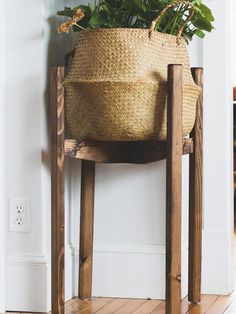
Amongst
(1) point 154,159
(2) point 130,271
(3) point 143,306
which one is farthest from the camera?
(2) point 130,271

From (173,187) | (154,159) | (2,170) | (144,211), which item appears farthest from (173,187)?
(2,170)

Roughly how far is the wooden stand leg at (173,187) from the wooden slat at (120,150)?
136mm

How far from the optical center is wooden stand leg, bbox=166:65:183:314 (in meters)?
2.03

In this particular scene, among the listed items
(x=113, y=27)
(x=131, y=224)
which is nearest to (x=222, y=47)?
(x=113, y=27)

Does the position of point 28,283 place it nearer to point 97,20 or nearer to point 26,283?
point 26,283

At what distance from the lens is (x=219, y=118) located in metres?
2.53

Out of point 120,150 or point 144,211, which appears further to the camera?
point 144,211

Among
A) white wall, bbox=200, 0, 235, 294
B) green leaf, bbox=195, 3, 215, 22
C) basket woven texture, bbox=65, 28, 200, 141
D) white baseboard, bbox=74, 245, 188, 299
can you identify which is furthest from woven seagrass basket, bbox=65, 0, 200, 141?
white baseboard, bbox=74, 245, 188, 299

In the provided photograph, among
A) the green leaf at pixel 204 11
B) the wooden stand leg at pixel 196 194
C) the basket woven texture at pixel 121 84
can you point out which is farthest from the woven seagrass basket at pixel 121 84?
the wooden stand leg at pixel 196 194

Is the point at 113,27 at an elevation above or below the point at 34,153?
above

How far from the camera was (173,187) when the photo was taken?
2053 mm

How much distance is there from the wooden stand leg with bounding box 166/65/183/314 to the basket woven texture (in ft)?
0.20

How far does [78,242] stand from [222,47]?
2.76 ft

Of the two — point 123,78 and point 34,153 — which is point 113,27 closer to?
point 123,78
